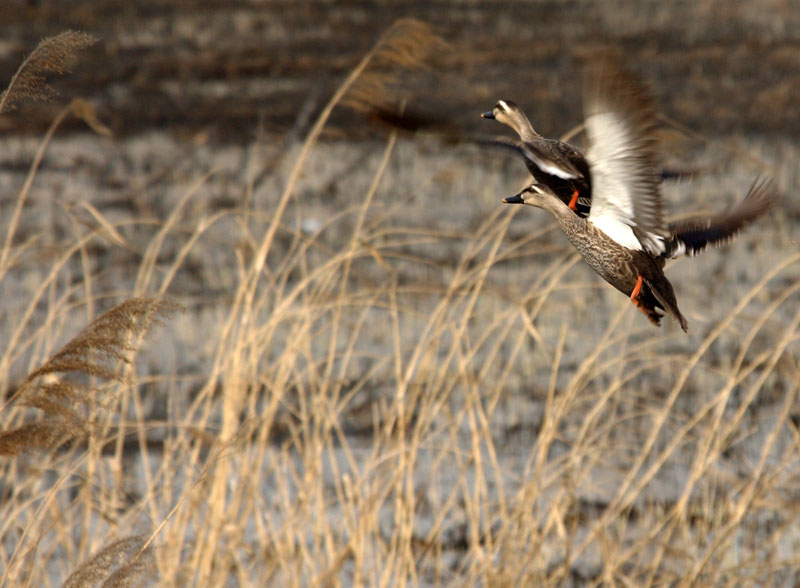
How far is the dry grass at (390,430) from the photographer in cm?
296

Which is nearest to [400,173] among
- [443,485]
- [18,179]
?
[18,179]

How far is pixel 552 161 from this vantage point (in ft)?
2.77

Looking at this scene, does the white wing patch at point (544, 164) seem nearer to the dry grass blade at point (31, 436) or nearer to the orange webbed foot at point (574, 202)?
the orange webbed foot at point (574, 202)

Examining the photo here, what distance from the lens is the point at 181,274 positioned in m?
8.08

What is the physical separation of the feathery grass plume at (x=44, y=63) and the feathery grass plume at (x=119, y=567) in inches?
24.6

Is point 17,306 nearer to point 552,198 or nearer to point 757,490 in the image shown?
point 757,490

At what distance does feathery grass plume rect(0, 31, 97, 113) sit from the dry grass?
32cm

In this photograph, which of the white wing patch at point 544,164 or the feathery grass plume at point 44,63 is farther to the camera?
the feathery grass plume at point 44,63

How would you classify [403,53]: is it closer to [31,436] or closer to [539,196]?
[31,436]

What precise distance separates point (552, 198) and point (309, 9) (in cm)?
1516

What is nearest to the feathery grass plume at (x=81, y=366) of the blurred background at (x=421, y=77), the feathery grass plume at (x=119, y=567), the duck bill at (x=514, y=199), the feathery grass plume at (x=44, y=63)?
the feathery grass plume at (x=119, y=567)

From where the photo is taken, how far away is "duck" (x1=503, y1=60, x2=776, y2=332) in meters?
0.83

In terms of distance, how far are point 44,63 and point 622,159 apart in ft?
2.57

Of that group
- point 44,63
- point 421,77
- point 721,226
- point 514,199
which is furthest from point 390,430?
point 421,77
